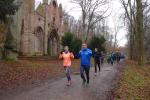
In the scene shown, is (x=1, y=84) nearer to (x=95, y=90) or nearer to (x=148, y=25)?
(x=95, y=90)

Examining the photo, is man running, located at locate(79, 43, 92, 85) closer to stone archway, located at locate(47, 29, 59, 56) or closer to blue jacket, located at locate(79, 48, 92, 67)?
blue jacket, located at locate(79, 48, 92, 67)

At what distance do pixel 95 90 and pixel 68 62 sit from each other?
2174 millimetres

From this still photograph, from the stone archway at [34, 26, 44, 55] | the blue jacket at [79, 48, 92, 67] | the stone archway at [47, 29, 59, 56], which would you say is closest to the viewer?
the blue jacket at [79, 48, 92, 67]

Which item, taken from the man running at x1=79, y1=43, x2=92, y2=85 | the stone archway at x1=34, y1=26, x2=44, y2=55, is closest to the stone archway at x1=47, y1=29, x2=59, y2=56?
the stone archway at x1=34, y1=26, x2=44, y2=55

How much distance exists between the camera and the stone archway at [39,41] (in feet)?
175

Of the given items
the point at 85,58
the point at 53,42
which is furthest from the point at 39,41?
the point at 85,58

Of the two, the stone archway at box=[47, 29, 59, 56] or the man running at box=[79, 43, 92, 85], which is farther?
the stone archway at box=[47, 29, 59, 56]

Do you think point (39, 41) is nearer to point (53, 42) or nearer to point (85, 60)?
point (53, 42)

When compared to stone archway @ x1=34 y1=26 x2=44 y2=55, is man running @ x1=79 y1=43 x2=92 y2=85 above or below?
below

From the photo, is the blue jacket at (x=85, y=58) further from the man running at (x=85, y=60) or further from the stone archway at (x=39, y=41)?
the stone archway at (x=39, y=41)

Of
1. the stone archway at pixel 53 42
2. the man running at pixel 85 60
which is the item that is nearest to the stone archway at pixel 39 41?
the stone archway at pixel 53 42

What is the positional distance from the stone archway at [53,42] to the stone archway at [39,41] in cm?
356

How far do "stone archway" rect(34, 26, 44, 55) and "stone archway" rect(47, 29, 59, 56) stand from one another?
3.56 meters

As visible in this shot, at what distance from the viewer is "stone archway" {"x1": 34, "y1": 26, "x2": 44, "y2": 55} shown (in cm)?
5331
